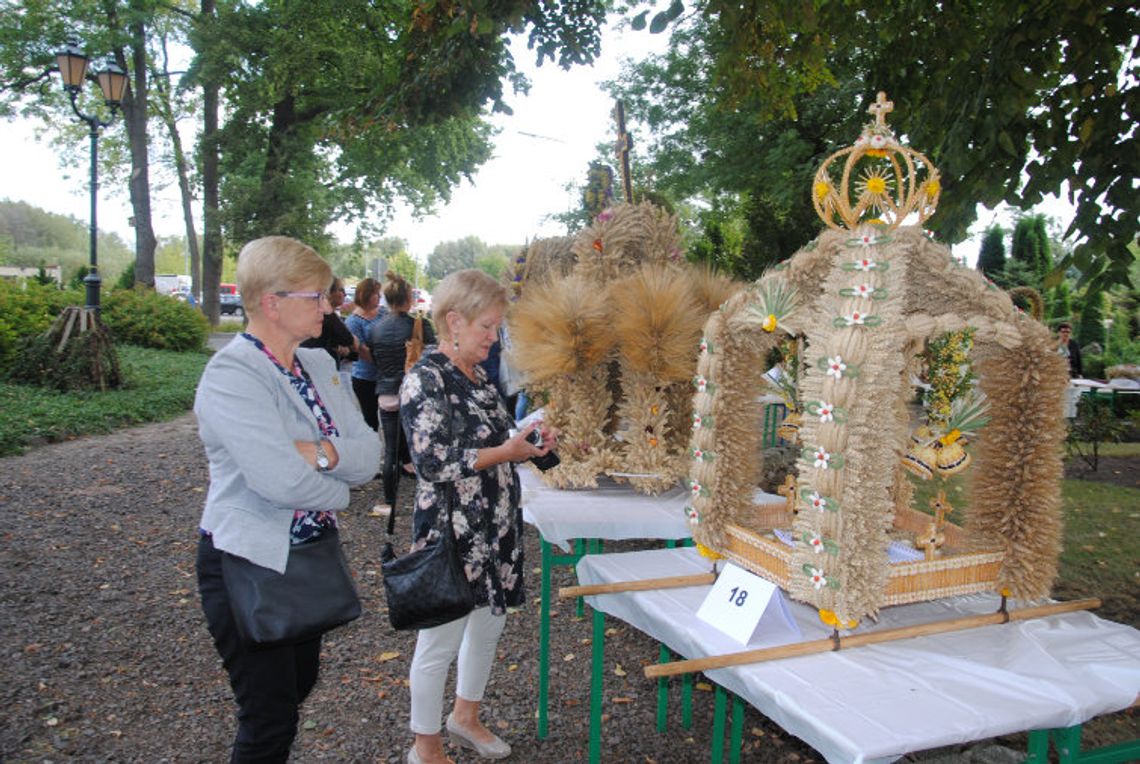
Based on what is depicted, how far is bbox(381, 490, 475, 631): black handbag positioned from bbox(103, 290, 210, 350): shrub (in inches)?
622

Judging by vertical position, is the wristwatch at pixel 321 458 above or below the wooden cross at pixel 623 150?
below

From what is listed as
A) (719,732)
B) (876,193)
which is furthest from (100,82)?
(719,732)

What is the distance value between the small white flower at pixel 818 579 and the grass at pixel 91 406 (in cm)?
805

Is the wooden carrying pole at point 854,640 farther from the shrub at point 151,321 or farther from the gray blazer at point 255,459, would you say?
the shrub at point 151,321

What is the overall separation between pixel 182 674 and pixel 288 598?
85.4 inches

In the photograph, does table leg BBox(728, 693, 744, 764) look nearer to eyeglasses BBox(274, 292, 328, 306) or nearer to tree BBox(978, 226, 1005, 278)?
eyeglasses BBox(274, 292, 328, 306)

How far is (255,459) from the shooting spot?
1.79 meters

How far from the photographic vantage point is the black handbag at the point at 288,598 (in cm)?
180

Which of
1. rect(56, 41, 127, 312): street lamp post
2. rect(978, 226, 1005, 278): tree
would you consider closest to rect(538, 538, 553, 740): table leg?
rect(56, 41, 127, 312): street lamp post

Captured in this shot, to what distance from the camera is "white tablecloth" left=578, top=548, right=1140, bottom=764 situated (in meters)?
1.64

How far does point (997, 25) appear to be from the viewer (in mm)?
4121

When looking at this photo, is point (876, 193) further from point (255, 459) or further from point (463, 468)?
point (255, 459)

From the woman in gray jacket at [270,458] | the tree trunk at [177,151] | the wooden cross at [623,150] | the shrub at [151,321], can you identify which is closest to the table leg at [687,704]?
the woman in gray jacket at [270,458]

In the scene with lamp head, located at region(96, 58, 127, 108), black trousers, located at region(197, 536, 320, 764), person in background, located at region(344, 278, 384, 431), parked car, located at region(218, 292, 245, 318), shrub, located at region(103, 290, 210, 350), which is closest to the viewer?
black trousers, located at region(197, 536, 320, 764)
